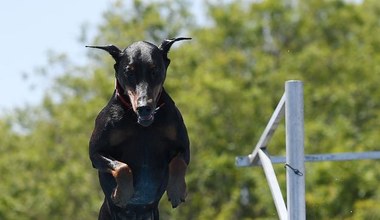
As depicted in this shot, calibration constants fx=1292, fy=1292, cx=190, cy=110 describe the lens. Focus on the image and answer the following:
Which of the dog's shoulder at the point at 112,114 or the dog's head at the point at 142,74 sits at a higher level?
the dog's head at the point at 142,74

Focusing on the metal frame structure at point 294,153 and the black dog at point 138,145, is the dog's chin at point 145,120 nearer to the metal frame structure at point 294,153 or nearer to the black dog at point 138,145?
the black dog at point 138,145

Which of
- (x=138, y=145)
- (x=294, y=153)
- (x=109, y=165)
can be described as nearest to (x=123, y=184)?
(x=109, y=165)

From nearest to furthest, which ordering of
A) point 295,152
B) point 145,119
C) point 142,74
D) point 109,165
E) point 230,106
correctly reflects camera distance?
point 145,119, point 142,74, point 109,165, point 295,152, point 230,106

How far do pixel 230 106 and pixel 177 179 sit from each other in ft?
96.4

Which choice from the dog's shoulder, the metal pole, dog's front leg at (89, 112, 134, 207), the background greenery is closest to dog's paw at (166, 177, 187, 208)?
dog's front leg at (89, 112, 134, 207)

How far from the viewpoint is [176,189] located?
26.4ft

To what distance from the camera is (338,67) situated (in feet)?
135

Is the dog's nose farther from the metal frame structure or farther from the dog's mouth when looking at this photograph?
the metal frame structure

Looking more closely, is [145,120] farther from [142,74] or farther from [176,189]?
[176,189]

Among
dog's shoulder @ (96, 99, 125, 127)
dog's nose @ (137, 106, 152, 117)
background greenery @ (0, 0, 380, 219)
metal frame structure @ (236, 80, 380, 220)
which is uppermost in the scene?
dog's nose @ (137, 106, 152, 117)

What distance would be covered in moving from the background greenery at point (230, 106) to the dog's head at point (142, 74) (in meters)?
22.0

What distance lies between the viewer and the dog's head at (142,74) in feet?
24.9

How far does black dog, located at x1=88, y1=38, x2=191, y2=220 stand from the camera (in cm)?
785

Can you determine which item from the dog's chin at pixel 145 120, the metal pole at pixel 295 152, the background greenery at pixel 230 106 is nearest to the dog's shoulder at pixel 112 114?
the dog's chin at pixel 145 120
